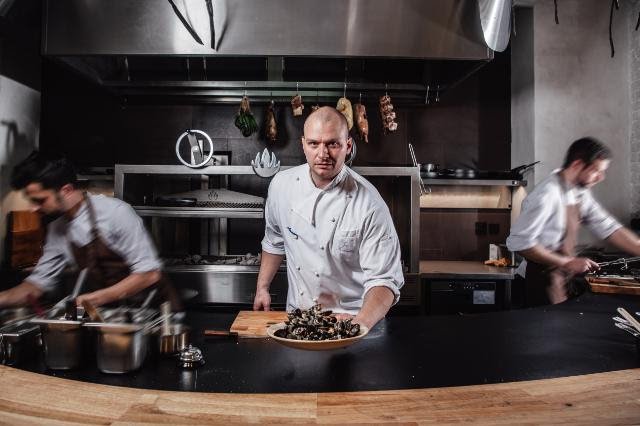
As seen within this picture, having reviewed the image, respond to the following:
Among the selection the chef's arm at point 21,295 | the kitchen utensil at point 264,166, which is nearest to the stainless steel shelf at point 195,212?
the kitchen utensil at point 264,166

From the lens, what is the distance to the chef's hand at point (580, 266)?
262cm

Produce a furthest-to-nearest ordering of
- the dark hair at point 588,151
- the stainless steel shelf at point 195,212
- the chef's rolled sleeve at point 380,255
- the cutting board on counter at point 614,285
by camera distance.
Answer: the stainless steel shelf at point 195,212 < the dark hair at point 588,151 < the cutting board on counter at point 614,285 < the chef's rolled sleeve at point 380,255

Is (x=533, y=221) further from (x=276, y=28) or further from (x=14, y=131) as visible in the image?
(x=14, y=131)

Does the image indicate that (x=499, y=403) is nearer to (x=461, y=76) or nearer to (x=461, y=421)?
(x=461, y=421)

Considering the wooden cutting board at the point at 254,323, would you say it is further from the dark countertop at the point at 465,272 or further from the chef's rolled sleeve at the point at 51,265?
the dark countertop at the point at 465,272

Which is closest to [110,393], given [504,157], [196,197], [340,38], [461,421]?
[461,421]

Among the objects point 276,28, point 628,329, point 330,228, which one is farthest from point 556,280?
point 276,28

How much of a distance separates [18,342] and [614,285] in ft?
8.99

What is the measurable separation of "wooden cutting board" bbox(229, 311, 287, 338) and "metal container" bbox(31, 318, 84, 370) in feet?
1.67

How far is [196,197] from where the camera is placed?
12.0 feet

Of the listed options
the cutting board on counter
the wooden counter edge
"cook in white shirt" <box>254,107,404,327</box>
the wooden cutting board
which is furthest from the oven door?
the wooden counter edge

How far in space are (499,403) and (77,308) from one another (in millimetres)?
1144

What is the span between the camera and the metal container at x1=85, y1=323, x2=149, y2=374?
124 centimetres

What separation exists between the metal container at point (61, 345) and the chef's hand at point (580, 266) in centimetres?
255
